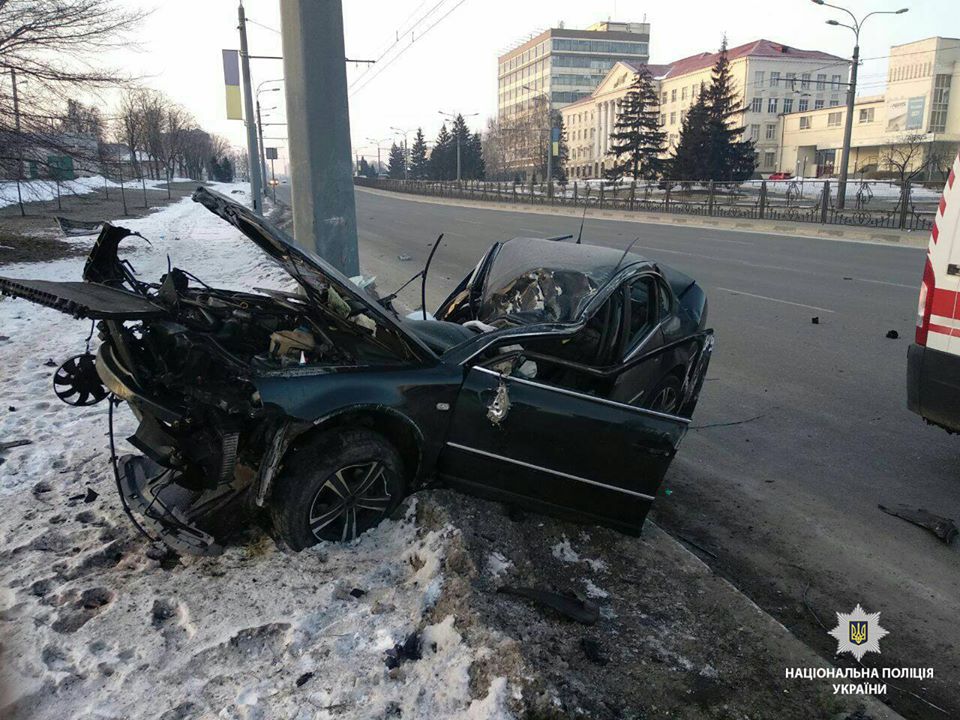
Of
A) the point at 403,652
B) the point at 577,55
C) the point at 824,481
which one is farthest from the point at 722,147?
the point at 577,55

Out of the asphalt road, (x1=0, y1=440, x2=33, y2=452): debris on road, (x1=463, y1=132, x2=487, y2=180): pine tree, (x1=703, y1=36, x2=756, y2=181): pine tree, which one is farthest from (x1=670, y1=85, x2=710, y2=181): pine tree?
(x1=0, y1=440, x2=33, y2=452): debris on road

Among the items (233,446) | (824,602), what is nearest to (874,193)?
(824,602)

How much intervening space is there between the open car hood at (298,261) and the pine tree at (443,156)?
86.2 meters

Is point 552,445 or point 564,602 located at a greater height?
point 552,445

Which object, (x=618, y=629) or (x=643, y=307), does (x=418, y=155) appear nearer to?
(x=643, y=307)

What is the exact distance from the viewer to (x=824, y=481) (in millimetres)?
4719

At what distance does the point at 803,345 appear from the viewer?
8.10 m

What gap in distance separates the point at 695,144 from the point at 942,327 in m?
50.8

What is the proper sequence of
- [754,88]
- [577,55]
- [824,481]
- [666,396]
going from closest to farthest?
1. [824,481]
2. [666,396]
3. [754,88]
4. [577,55]

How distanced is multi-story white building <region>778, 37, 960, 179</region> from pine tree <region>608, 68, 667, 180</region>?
24307 millimetres

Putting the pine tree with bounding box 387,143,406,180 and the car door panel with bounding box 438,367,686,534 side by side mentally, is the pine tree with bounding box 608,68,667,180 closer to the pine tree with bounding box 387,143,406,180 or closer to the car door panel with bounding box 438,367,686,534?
the car door panel with bounding box 438,367,686,534

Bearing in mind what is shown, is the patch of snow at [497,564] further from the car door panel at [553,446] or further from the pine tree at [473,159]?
the pine tree at [473,159]

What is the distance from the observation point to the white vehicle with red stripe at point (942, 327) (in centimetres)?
425

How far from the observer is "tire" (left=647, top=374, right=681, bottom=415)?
4.87m
